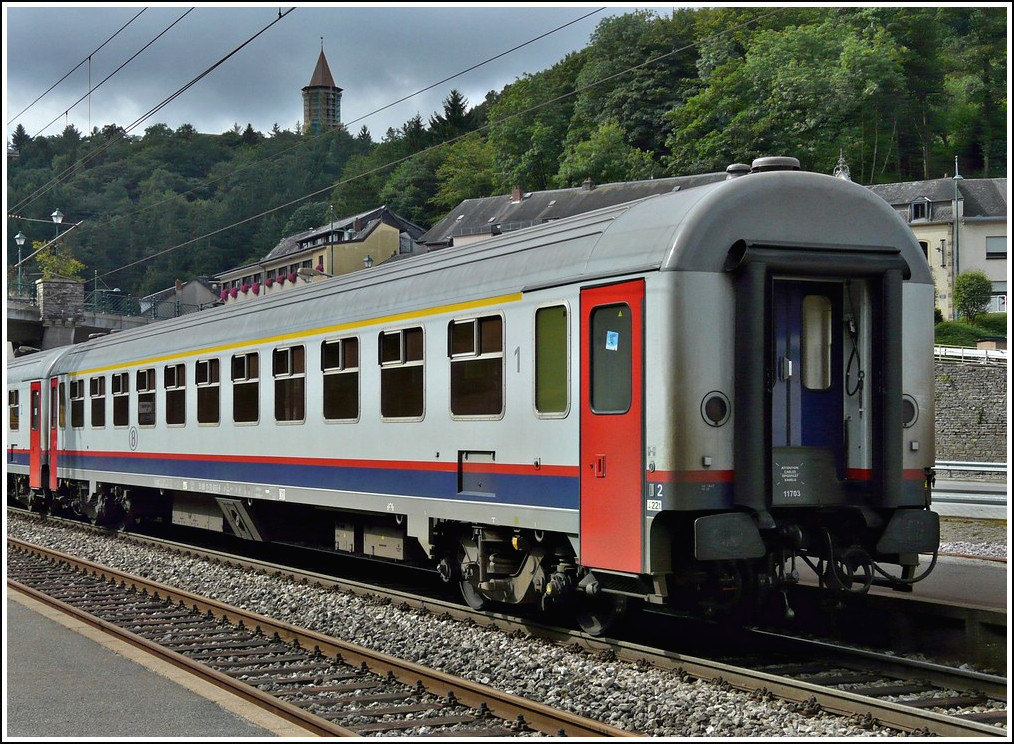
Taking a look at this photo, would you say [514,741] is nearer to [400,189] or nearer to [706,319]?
[706,319]

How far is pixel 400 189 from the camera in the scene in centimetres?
10250

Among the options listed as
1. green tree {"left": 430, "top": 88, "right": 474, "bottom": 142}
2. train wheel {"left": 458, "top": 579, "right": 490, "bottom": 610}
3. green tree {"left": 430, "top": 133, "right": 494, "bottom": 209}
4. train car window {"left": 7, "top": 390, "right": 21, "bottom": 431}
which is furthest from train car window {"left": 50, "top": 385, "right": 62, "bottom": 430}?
green tree {"left": 430, "top": 88, "right": 474, "bottom": 142}

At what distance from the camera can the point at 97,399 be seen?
21484mm

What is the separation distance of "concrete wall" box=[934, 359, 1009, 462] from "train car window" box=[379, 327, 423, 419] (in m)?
42.5

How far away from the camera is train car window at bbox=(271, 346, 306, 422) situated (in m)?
14.2

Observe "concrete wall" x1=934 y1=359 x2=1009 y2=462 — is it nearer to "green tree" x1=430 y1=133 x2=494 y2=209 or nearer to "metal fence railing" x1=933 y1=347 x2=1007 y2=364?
"metal fence railing" x1=933 y1=347 x2=1007 y2=364

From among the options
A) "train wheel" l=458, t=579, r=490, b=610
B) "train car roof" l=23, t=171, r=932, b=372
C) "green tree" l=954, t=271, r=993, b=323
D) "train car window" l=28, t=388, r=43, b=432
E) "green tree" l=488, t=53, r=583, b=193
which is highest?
"green tree" l=488, t=53, r=583, b=193

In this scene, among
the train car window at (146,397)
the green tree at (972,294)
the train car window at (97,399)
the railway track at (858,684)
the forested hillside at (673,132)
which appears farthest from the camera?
the forested hillside at (673,132)

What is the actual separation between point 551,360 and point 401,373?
266 centimetres

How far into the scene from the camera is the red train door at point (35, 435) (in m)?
24.9

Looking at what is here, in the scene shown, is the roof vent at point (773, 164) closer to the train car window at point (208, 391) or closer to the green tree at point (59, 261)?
the train car window at point (208, 391)

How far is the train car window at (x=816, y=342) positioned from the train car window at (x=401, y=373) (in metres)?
3.89

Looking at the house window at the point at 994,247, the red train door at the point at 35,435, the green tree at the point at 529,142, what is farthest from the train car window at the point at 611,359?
the green tree at the point at 529,142

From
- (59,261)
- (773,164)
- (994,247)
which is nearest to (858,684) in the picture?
(773,164)
